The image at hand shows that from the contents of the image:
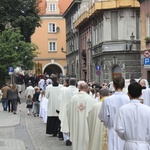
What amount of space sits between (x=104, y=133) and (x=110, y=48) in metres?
33.7

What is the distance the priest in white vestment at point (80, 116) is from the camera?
1307 cm

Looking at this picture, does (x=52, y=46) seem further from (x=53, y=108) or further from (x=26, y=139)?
(x=26, y=139)

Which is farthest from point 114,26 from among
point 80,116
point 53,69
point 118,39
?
point 53,69

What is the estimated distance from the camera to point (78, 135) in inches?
521

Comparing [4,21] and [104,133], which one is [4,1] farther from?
[104,133]

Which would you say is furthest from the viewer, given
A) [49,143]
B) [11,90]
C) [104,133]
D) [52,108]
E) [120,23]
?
[120,23]

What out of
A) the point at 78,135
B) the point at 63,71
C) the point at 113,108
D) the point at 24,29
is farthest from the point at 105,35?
the point at 63,71

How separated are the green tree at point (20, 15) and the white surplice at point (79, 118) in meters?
35.1

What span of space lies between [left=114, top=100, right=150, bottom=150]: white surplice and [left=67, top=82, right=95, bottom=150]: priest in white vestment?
223 inches

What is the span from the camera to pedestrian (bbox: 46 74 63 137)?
17.5m

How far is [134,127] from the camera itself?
288 inches

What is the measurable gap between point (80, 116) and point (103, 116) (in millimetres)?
3555

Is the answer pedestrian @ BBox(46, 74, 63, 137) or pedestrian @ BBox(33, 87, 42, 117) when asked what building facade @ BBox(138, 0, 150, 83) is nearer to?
pedestrian @ BBox(33, 87, 42, 117)

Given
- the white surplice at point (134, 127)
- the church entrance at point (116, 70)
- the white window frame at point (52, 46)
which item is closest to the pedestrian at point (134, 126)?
the white surplice at point (134, 127)
